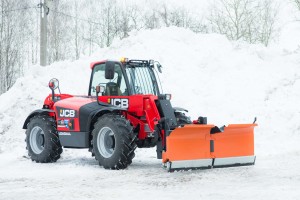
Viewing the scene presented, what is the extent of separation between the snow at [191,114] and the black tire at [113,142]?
9.1 inches

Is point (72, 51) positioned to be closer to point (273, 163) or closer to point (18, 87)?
point (18, 87)

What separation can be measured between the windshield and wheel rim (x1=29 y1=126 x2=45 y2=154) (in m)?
2.80

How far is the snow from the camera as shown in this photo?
8.48 m

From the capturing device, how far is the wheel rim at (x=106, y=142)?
36.4 feet

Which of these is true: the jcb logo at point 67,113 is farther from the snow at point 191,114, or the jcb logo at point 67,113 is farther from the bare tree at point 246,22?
the bare tree at point 246,22

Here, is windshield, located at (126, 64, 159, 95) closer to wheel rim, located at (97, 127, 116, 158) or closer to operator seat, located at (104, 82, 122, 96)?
operator seat, located at (104, 82, 122, 96)

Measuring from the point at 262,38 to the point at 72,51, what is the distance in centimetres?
1503

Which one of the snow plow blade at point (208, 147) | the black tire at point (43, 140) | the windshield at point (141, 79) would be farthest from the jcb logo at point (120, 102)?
the black tire at point (43, 140)

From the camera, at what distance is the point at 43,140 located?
13.0 meters

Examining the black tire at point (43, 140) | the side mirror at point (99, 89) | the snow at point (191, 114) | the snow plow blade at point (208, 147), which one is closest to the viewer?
the snow at point (191, 114)

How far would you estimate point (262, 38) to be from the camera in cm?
3925

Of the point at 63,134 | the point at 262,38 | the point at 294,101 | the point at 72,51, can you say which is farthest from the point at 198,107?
the point at 72,51

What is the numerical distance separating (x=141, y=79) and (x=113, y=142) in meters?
1.65

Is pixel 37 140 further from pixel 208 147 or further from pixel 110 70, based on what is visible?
pixel 208 147
